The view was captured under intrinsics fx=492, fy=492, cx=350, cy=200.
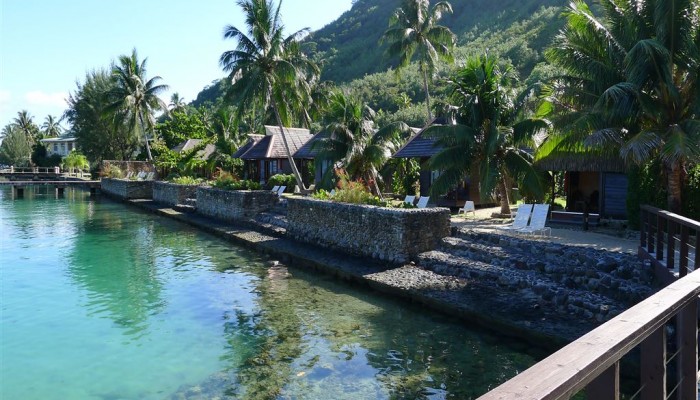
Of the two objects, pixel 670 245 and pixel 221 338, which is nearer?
pixel 670 245

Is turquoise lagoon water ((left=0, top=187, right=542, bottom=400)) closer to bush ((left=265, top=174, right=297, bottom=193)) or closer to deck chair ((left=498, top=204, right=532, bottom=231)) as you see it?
deck chair ((left=498, top=204, right=532, bottom=231))

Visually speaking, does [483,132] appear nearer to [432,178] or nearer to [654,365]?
[432,178]

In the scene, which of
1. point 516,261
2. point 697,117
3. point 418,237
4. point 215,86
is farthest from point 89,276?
point 215,86

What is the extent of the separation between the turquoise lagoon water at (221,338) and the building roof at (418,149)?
868 centimetres

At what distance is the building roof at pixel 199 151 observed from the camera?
3784 centimetres

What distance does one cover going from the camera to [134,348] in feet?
27.6

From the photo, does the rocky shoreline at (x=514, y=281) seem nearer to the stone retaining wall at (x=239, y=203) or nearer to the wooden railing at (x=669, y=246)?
the wooden railing at (x=669, y=246)

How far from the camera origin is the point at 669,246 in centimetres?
820

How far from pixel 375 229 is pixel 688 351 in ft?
35.4

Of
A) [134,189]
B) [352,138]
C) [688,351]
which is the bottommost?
[688,351]

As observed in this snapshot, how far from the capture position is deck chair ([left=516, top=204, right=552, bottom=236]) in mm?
12984

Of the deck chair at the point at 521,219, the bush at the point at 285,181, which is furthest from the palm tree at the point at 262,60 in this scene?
the deck chair at the point at 521,219

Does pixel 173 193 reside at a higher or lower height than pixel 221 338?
higher

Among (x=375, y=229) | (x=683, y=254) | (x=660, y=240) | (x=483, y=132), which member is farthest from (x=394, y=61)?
(x=683, y=254)
